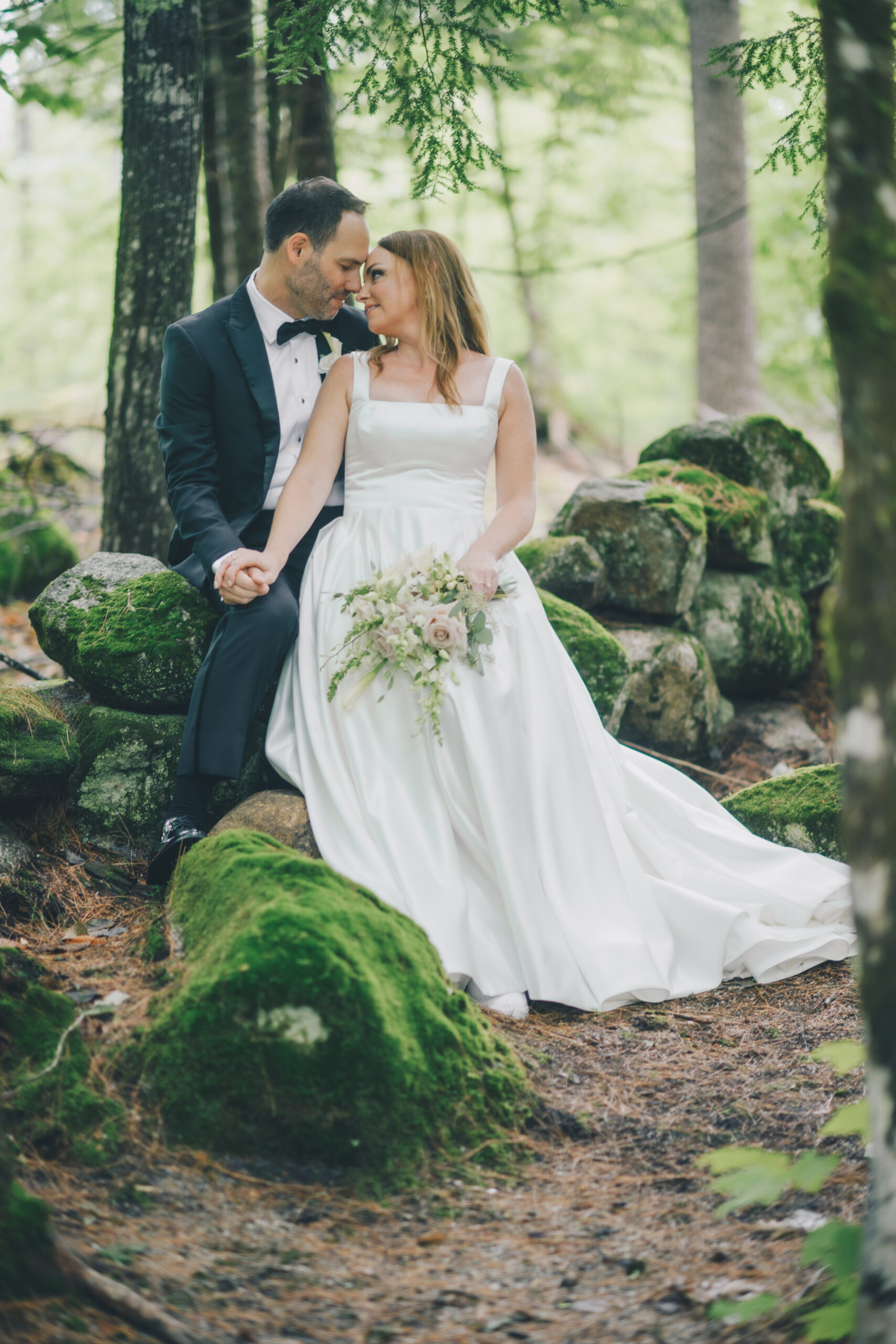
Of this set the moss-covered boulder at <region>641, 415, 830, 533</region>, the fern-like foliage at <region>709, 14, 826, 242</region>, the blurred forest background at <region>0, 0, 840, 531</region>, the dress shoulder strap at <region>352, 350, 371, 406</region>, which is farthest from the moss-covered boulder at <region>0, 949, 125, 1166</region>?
the blurred forest background at <region>0, 0, 840, 531</region>

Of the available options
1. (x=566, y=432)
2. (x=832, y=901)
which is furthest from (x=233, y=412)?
(x=566, y=432)

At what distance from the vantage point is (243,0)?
19.9 feet

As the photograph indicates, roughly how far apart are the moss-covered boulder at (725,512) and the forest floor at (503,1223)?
3.94 m

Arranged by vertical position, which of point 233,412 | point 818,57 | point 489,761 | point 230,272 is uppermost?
point 230,272

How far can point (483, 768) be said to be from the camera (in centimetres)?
360

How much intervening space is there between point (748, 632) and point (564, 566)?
147 cm

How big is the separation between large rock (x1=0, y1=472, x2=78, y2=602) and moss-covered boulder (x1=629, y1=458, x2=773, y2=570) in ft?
16.1

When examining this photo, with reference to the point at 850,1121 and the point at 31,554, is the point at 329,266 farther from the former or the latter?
the point at 31,554

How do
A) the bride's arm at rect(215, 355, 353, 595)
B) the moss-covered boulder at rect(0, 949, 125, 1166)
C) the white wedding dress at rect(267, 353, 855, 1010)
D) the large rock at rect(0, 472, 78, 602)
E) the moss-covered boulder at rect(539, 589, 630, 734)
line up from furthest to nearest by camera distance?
the large rock at rect(0, 472, 78, 602)
the moss-covered boulder at rect(539, 589, 630, 734)
the bride's arm at rect(215, 355, 353, 595)
the white wedding dress at rect(267, 353, 855, 1010)
the moss-covered boulder at rect(0, 949, 125, 1166)

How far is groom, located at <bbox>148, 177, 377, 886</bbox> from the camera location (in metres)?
4.11

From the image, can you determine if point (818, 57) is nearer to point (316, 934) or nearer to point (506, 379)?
point (506, 379)

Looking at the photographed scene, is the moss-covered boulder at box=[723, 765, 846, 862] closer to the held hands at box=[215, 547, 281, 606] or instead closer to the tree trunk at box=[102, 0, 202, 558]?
the held hands at box=[215, 547, 281, 606]

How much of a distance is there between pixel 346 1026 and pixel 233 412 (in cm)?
278

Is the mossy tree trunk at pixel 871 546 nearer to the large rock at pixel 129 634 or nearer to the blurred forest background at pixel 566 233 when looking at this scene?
the large rock at pixel 129 634
